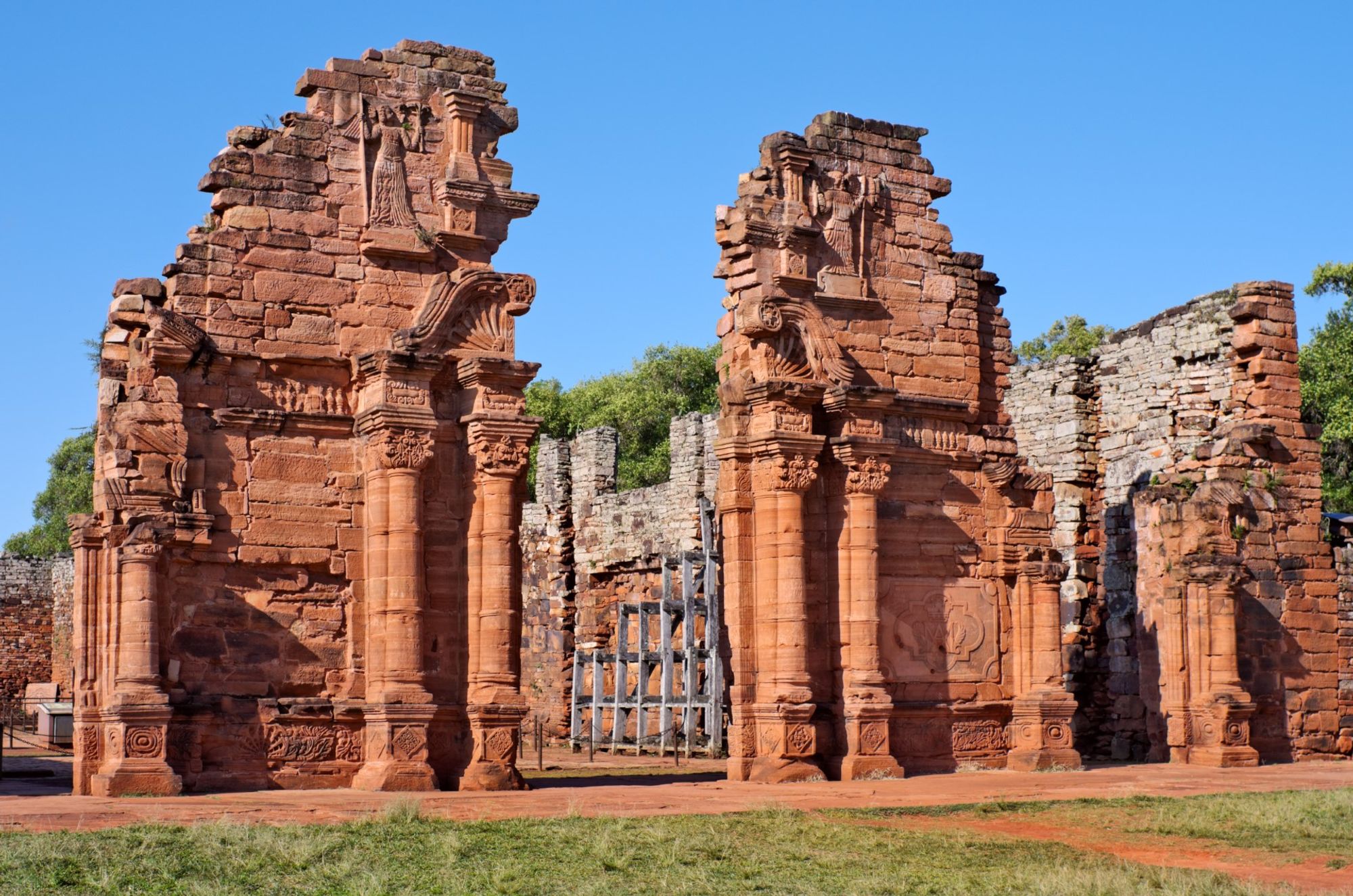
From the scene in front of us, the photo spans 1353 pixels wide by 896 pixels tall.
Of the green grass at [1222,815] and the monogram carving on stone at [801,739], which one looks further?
the monogram carving on stone at [801,739]

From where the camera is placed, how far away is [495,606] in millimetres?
15570

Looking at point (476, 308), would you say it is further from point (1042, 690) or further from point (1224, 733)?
point (1224, 733)

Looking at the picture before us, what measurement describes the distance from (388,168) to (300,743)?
5104 millimetres

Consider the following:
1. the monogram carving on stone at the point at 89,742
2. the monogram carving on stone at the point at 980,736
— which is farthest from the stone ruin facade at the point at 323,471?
the monogram carving on stone at the point at 980,736

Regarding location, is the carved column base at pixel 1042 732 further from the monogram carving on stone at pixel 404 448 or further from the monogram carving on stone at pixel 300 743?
the monogram carving on stone at pixel 300 743

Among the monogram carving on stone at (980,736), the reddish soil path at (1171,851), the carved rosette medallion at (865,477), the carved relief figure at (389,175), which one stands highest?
the carved relief figure at (389,175)

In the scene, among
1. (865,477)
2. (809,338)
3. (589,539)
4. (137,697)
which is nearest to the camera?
(137,697)

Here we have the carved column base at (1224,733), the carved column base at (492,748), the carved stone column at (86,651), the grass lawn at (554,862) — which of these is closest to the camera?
the grass lawn at (554,862)

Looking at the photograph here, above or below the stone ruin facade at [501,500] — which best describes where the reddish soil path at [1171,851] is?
below

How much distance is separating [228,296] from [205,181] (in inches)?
41.3

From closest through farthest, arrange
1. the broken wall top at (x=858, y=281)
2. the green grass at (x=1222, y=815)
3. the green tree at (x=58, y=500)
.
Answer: the green grass at (x=1222, y=815) → the broken wall top at (x=858, y=281) → the green tree at (x=58, y=500)

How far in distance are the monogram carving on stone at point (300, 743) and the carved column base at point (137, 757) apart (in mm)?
952

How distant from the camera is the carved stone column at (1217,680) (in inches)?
763

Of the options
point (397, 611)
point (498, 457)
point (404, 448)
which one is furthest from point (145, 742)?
point (498, 457)
